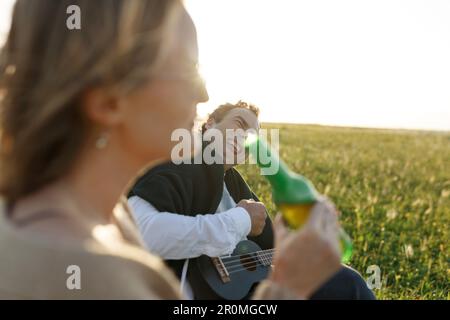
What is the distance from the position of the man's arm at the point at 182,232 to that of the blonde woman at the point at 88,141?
→ 135 cm

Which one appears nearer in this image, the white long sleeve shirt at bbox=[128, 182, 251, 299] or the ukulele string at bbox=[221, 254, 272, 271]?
the white long sleeve shirt at bbox=[128, 182, 251, 299]

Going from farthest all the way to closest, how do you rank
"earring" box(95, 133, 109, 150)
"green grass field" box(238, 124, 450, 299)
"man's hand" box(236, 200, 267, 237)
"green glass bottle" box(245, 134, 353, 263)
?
"green grass field" box(238, 124, 450, 299), "man's hand" box(236, 200, 267, 237), "green glass bottle" box(245, 134, 353, 263), "earring" box(95, 133, 109, 150)

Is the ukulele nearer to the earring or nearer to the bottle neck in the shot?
the bottle neck

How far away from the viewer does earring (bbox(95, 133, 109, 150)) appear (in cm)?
129

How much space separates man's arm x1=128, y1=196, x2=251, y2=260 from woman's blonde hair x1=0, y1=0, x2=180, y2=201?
146 centimetres

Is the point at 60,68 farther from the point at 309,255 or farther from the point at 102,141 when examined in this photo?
the point at 309,255

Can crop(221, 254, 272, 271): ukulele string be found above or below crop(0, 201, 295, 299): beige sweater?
below

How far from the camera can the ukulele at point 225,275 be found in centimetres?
279

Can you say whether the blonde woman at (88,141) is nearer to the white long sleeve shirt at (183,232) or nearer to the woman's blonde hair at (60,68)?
the woman's blonde hair at (60,68)

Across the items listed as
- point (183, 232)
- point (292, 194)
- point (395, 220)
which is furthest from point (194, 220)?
point (395, 220)

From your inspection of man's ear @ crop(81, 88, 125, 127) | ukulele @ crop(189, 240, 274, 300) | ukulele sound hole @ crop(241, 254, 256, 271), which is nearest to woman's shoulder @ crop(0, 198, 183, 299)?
man's ear @ crop(81, 88, 125, 127)

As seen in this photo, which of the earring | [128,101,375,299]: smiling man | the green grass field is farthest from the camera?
the green grass field

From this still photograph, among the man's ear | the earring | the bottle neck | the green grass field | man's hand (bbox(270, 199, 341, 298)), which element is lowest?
the green grass field
